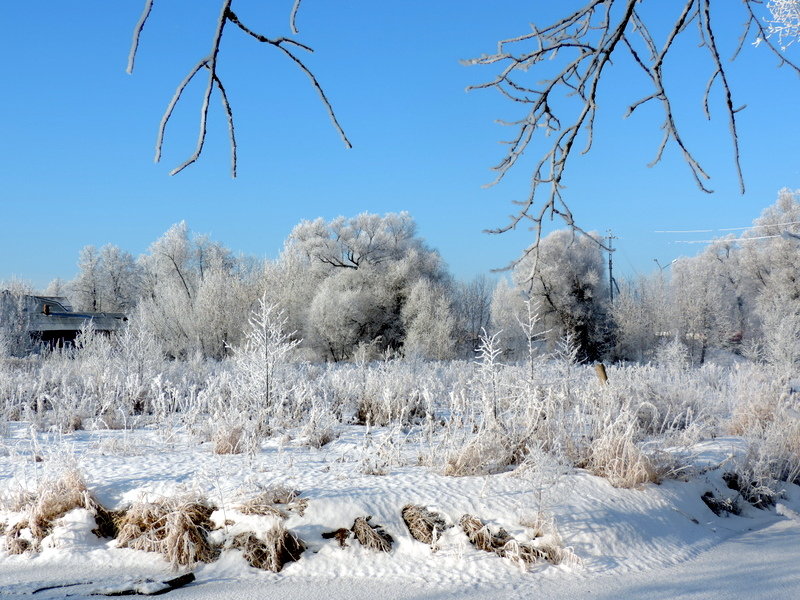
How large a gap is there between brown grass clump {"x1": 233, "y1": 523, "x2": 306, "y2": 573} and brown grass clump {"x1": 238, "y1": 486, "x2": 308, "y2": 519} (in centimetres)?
14

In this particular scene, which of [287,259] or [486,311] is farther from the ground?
[287,259]

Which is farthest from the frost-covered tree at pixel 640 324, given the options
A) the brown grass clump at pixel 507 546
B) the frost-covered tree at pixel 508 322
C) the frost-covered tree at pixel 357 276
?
the brown grass clump at pixel 507 546

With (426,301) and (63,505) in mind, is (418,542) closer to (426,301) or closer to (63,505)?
(63,505)

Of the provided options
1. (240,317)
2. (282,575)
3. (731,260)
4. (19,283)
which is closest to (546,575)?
(282,575)

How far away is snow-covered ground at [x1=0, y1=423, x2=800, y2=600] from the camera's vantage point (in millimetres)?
3500

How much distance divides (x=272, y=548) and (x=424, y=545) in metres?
0.91

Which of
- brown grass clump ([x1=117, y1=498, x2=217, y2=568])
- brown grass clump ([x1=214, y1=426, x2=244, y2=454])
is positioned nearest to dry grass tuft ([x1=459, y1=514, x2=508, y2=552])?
brown grass clump ([x1=117, y1=498, x2=217, y2=568])

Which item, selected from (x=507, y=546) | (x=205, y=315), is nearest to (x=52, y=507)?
(x=507, y=546)

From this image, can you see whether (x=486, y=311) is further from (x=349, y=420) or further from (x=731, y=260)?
(x=349, y=420)

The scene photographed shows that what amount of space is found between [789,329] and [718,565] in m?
15.8

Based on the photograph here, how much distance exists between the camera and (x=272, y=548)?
365 cm

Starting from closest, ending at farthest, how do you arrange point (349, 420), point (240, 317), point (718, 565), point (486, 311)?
point (718, 565)
point (349, 420)
point (240, 317)
point (486, 311)

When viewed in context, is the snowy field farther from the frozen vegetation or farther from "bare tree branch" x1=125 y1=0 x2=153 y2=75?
"bare tree branch" x1=125 y1=0 x2=153 y2=75

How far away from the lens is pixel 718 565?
3.90 metres
